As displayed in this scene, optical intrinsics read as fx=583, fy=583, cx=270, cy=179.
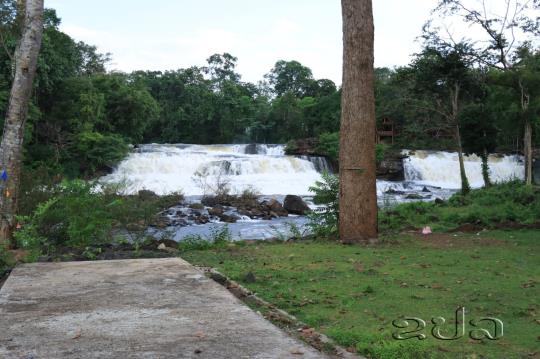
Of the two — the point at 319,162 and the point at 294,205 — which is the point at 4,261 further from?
the point at 319,162

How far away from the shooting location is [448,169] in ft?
111

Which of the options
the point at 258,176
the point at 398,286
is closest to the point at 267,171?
the point at 258,176

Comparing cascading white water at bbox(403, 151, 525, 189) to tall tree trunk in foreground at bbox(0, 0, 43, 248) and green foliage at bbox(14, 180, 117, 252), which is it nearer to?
green foliage at bbox(14, 180, 117, 252)

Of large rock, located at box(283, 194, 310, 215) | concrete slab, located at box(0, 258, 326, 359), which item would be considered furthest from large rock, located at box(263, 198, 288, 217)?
concrete slab, located at box(0, 258, 326, 359)

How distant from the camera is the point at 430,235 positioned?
9.96m

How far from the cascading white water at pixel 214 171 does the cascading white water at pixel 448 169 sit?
6.29 m

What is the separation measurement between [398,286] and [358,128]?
4045 mm

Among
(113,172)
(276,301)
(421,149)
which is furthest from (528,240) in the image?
(421,149)

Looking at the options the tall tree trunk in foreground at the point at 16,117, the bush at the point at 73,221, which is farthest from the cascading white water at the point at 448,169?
the tall tree trunk in foreground at the point at 16,117

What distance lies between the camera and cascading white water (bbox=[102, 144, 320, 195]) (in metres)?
27.0

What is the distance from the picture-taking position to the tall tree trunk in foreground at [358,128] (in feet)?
29.2

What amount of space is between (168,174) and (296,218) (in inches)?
422

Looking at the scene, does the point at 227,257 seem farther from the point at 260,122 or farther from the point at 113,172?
the point at 260,122

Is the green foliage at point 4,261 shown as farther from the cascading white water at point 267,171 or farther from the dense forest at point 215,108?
the cascading white water at point 267,171
